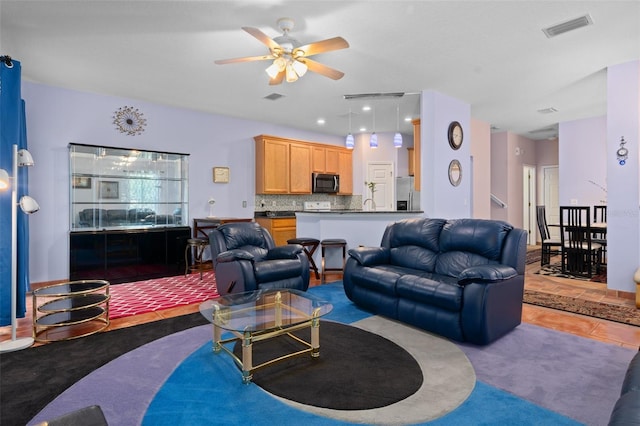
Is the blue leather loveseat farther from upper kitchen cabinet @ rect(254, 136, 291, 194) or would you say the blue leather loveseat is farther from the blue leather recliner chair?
upper kitchen cabinet @ rect(254, 136, 291, 194)

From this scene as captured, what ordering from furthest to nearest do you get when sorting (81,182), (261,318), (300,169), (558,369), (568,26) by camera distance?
(300,169)
(81,182)
(568,26)
(261,318)
(558,369)

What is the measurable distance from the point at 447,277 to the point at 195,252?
4439 mm

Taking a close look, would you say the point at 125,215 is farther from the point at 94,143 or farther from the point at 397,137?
the point at 397,137

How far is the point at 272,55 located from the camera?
3.28 m

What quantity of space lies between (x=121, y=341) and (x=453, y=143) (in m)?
5.12

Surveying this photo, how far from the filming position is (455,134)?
5559 millimetres

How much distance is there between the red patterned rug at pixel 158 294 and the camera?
384cm

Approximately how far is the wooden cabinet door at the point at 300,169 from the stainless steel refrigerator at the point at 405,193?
2.21 metres

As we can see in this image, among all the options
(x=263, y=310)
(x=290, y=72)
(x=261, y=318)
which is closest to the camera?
(x=261, y=318)

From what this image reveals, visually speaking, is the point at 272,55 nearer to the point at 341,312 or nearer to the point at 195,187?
the point at 341,312

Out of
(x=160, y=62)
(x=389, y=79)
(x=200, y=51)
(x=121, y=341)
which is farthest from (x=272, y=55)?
(x=121, y=341)

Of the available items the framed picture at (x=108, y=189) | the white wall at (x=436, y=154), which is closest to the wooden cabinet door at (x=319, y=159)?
the white wall at (x=436, y=154)

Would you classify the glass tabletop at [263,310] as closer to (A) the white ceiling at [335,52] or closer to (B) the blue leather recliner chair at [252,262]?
(B) the blue leather recliner chair at [252,262]

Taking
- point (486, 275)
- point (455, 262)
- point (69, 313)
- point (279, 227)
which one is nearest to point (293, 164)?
point (279, 227)
